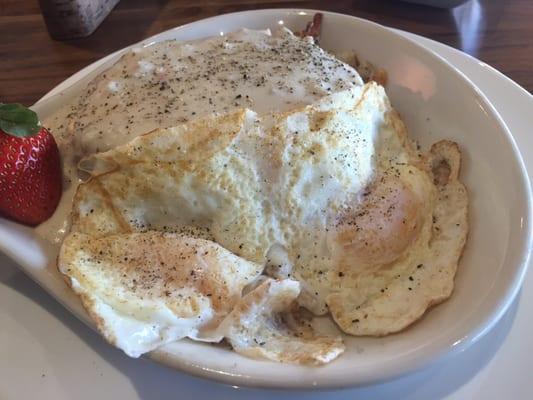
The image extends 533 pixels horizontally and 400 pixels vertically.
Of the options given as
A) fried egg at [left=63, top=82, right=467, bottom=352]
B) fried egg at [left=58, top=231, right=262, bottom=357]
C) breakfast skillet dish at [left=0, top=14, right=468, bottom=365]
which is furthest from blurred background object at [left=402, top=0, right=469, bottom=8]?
fried egg at [left=58, top=231, right=262, bottom=357]

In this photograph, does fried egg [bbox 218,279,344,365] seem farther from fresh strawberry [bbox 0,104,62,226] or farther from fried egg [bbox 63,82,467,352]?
fresh strawberry [bbox 0,104,62,226]

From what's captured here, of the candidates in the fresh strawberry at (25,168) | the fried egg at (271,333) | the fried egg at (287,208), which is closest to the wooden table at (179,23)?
the fresh strawberry at (25,168)

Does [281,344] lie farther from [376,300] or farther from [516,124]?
[516,124]

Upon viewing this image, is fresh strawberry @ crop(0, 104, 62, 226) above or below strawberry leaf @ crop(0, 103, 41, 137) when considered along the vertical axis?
below

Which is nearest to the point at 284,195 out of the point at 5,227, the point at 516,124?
the point at 5,227

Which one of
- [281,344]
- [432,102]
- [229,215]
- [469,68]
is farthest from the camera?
[469,68]

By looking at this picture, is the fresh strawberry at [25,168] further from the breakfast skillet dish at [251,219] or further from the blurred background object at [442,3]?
the blurred background object at [442,3]
